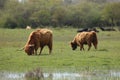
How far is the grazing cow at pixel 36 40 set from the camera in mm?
26219

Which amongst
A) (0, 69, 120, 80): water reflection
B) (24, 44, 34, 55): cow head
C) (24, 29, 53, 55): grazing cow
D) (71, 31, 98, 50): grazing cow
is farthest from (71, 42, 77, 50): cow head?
(0, 69, 120, 80): water reflection

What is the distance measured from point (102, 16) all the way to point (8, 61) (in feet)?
234

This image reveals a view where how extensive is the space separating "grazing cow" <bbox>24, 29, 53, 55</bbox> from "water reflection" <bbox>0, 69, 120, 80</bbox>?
728 centimetres

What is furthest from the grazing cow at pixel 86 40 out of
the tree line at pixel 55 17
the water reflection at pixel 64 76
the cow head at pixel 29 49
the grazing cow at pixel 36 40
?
the tree line at pixel 55 17

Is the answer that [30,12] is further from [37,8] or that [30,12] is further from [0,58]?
[0,58]

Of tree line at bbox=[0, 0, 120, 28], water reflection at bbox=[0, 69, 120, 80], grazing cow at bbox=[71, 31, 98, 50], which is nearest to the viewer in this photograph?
water reflection at bbox=[0, 69, 120, 80]

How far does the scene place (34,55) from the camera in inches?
1034

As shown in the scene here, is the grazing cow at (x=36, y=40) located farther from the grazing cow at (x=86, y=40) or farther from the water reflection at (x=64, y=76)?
the water reflection at (x=64, y=76)

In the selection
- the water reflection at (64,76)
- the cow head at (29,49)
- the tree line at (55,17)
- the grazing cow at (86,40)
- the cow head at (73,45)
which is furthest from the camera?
the tree line at (55,17)

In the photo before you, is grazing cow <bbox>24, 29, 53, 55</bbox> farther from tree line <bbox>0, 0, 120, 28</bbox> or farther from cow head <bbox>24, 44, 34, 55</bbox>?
tree line <bbox>0, 0, 120, 28</bbox>

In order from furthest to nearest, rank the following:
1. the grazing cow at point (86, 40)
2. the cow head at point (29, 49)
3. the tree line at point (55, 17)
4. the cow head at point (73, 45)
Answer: the tree line at point (55, 17) → the cow head at point (73, 45) → the grazing cow at point (86, 40) → the cow head at point (29, 49)

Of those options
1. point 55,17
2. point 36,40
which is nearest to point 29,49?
point 36,40

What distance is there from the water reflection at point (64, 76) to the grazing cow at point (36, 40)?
7.28 metres

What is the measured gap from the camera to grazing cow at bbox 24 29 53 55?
2622 centimetres
